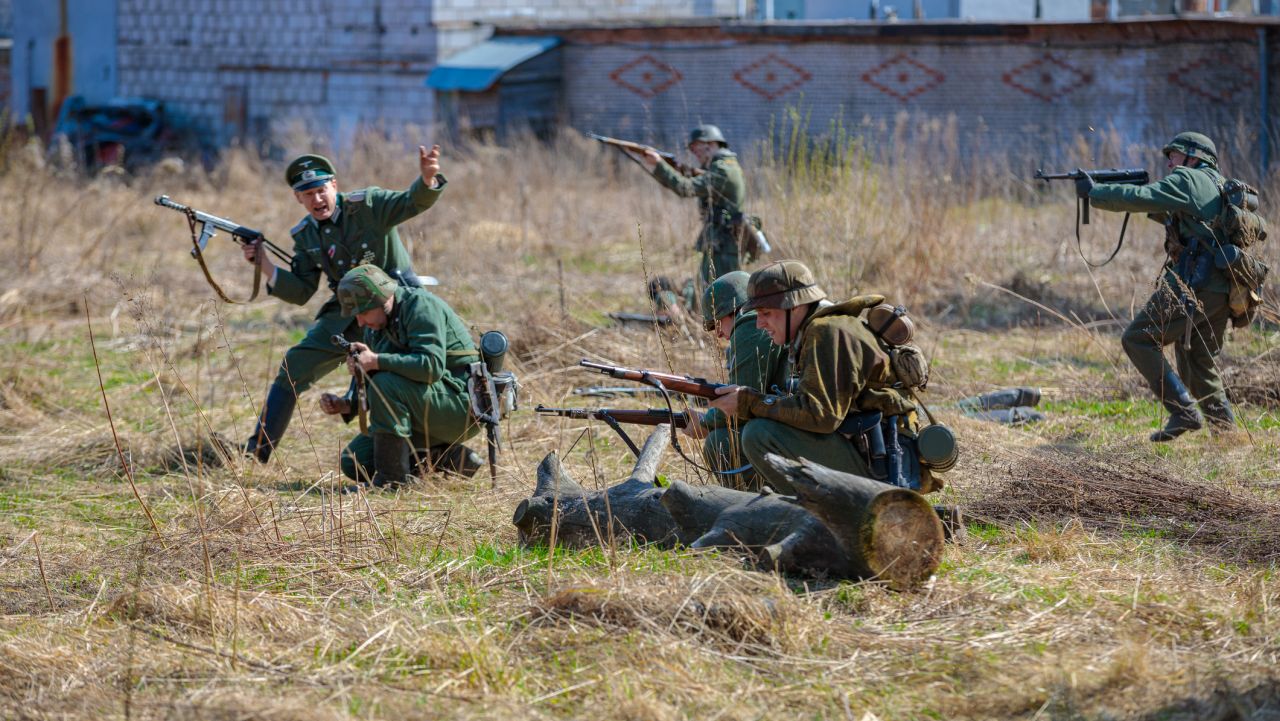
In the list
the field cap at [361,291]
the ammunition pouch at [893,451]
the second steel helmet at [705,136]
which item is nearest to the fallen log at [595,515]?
the ammunition pouch at [893,451]

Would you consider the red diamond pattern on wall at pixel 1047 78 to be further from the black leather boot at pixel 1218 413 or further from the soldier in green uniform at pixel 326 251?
the soldier in green uniform at pixel 326 251

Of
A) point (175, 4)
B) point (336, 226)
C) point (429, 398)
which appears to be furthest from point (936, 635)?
point (175, 4)

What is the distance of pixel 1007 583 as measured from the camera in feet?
14.7

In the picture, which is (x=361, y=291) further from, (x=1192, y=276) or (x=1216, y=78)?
(x=1216, y=78)

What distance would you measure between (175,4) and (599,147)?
10.9 metres

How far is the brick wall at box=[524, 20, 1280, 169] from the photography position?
17656mm

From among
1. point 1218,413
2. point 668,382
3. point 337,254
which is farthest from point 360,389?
point 1218,413

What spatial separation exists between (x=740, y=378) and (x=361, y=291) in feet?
6.37

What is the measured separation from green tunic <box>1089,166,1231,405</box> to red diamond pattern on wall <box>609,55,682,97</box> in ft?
49.5

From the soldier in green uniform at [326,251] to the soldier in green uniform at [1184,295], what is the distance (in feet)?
11.8

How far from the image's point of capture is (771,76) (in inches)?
818

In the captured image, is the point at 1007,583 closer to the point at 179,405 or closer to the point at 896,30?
the point at 179,405

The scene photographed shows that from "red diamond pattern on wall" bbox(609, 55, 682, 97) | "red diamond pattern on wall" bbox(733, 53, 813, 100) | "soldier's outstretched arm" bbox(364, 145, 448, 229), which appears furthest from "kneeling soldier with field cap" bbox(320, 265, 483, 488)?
"red diamond pattern on wall" bbox(609, 55, 682, 97)

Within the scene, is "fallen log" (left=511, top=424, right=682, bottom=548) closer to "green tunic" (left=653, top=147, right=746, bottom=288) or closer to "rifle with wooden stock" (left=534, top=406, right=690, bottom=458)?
"rifle with wooden stock" (left=534, top=406, right=690, bottom=458)
